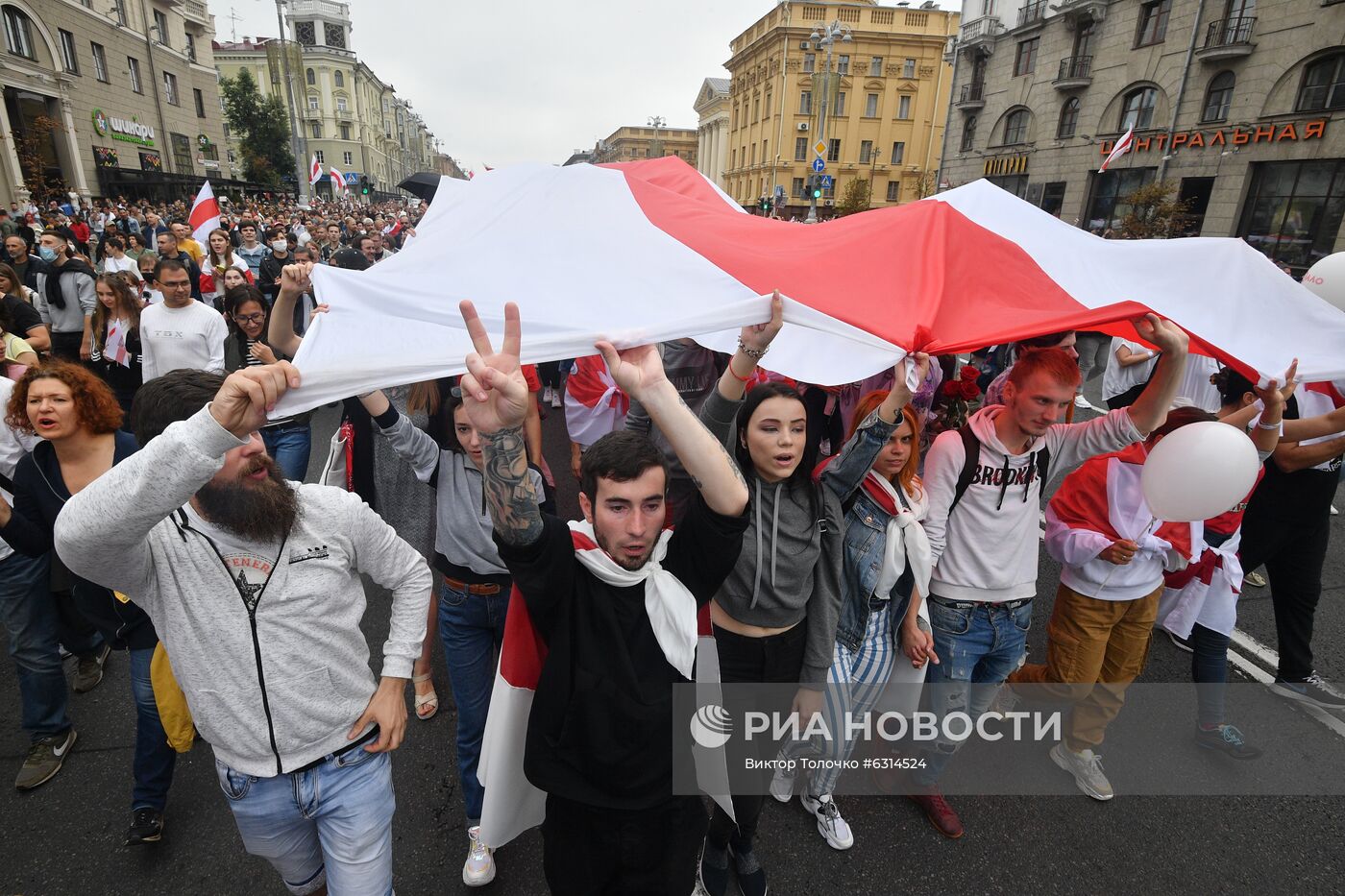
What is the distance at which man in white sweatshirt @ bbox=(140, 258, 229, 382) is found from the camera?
15.5 feet

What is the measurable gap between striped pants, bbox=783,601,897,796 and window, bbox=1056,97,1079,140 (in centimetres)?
3546

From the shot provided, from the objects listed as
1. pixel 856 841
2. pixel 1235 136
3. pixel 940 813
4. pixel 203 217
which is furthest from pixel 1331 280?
pixel 1235 136

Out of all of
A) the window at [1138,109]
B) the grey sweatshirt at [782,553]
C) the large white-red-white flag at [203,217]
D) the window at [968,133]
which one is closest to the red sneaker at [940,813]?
the grey sweatshirt at [782,553]

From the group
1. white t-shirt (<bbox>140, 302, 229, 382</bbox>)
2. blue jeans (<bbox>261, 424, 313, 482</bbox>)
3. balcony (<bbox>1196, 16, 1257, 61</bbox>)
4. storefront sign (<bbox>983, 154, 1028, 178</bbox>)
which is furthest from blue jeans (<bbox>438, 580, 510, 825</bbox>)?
storefront sign (<bbox>983, 154, 1028, 178</bbox>)

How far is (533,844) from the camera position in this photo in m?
2.76

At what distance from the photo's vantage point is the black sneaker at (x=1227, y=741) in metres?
3.26

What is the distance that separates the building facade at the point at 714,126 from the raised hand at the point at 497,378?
7633 centimetres

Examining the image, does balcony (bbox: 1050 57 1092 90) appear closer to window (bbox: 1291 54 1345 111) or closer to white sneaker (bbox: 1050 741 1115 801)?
window (bbox: 1291 54 1345 111)

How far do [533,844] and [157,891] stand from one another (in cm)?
140

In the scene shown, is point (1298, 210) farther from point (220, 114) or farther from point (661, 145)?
point (661, 145)

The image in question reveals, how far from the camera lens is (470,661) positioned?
2.68 metres

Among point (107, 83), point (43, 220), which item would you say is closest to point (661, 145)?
point (107, 83)

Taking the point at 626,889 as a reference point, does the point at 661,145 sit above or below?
above

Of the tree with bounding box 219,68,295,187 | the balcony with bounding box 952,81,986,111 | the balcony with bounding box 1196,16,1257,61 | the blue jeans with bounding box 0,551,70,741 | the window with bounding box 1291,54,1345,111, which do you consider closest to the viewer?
the blue jeans with bounding box 0,551,70,741
